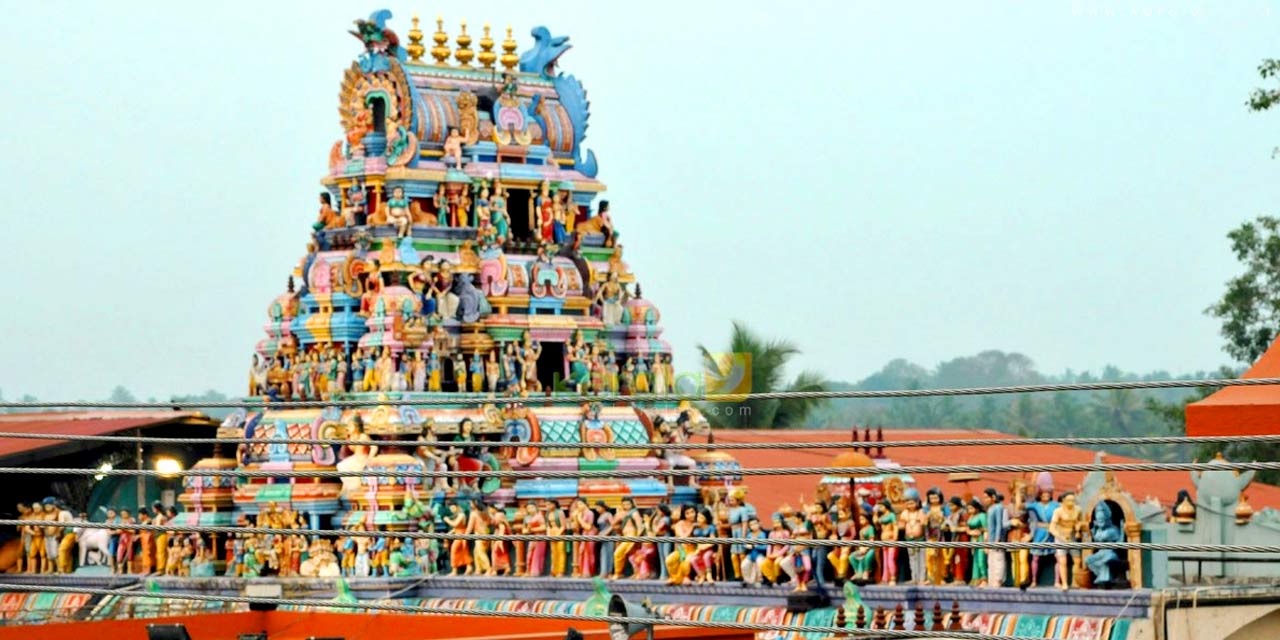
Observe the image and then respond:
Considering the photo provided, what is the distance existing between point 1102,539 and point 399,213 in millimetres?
11686

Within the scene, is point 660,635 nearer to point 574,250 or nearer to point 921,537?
point 921,537

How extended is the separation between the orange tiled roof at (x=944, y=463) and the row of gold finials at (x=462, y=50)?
602 cm

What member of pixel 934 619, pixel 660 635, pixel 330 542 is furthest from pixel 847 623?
pixel 330 542

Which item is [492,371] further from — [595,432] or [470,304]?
[595,432]

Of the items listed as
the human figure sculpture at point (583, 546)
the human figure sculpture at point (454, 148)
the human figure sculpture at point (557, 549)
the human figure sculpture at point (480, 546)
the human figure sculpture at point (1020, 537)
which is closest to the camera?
the human figure sculpture at point (1020, 537)

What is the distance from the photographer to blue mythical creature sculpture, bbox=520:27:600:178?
33750mm

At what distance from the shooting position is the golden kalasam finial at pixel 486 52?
33.3m

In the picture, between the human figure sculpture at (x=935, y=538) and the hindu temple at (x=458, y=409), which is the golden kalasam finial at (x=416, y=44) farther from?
the human figure sculpture at (x=935, y=538)

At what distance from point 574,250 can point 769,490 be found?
6.13m

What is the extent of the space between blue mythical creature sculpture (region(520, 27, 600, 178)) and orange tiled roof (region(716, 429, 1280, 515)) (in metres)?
4.57

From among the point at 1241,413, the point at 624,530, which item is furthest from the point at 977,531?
the point at 1241,413

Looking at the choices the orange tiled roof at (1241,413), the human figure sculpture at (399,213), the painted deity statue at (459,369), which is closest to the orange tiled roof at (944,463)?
the painted deity statue at (459,369)

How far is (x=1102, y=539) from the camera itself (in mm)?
22516

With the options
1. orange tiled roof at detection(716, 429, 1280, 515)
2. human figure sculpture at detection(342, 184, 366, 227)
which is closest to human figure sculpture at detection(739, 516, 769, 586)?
orange tiled roof at detection(716, 429, 1280, 515)
